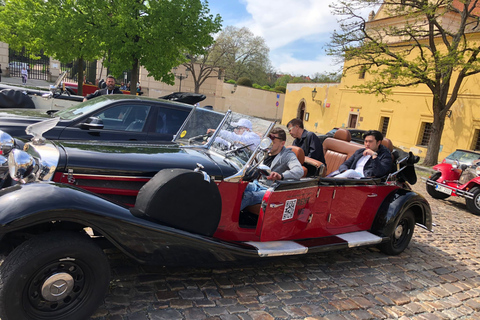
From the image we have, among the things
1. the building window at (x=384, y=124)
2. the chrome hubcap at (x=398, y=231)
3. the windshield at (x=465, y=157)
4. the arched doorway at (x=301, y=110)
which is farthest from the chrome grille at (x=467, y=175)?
the arched doorway at (x=301, y=110)

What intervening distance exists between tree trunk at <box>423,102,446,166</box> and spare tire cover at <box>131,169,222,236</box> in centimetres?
1648

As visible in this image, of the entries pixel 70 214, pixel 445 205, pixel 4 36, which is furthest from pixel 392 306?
pixel 4 36

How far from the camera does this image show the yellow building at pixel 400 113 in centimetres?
1778

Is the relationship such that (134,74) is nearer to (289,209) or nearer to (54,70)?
(289,209)

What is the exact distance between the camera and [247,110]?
42500 mm

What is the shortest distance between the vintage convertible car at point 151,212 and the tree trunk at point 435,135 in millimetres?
13838

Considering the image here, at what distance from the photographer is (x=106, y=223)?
2424mm

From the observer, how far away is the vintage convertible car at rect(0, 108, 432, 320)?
2229mm

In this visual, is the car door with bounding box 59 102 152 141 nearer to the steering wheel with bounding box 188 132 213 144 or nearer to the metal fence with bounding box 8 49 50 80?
the steering wheel with bounding box 188 132 213 144

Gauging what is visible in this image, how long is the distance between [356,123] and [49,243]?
81.9 feet

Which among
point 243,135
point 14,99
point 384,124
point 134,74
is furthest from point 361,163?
point 384,124

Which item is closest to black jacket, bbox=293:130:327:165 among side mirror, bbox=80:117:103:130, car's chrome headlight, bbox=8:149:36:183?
side mirror, bbox=80:117:103:130

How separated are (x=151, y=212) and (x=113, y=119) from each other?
12.7 feet

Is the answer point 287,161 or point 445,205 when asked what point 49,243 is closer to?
point 287,161
